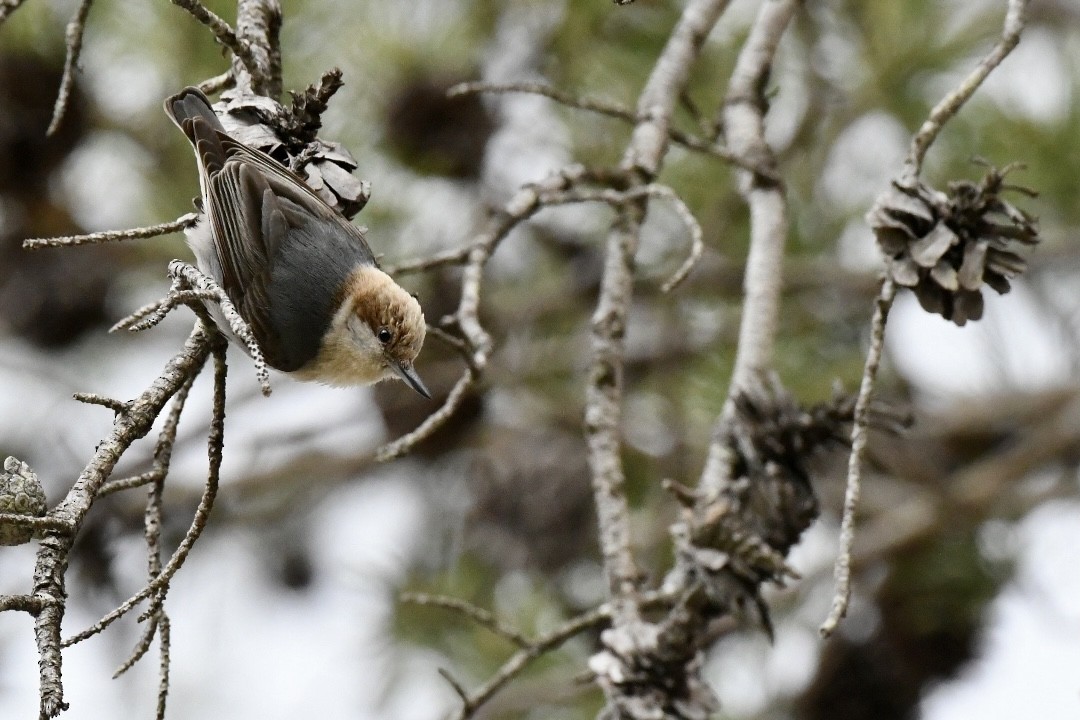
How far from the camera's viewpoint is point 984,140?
3.06 metres

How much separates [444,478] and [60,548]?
2.32 m

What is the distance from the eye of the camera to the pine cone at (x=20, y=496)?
3.49ft

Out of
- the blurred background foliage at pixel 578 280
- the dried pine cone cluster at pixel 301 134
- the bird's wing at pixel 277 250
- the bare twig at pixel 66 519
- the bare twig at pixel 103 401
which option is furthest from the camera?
the blurred background foliage at pixel 578 280

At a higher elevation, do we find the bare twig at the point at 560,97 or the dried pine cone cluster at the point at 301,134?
the bare twig at the point at 560,97

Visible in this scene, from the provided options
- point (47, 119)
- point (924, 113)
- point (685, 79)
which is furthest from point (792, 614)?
point (47, 119)

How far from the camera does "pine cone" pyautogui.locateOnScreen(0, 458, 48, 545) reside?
41.9 inches

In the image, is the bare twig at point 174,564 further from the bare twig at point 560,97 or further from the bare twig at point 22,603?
the bare twig at point 560,97

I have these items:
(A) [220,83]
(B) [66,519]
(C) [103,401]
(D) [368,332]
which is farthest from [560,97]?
(B) [66,519]

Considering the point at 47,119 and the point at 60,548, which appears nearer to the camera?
the point at 60,548

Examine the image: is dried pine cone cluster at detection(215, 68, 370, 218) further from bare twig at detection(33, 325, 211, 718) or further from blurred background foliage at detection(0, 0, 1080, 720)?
blurred background foliage at detection(0, 0, 1080, 720)

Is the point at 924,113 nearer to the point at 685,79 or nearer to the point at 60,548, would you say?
the point at 685,79

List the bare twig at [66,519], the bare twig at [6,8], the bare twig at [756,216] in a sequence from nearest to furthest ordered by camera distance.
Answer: the bare twig at [66,519]
the bare twig at [6,8]
the bare twig at [756,216]

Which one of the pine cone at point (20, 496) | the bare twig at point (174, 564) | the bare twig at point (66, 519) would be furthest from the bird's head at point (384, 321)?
the pine cone at point (20, 496)

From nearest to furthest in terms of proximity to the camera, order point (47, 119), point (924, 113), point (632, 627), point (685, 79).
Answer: point (632, 627)
point (685, 79)
point (47, 119)
point (924, 113)
